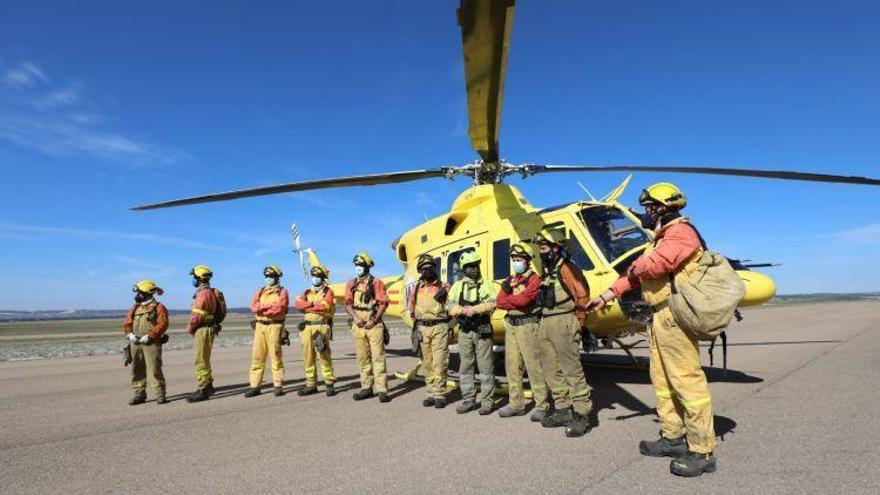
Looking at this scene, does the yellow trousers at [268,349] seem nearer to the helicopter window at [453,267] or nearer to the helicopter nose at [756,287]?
the helicopter window at [453,267]

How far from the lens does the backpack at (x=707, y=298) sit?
11.6 feet

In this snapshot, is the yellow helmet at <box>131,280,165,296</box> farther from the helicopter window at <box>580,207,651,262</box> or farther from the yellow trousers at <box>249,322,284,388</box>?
the helicopter window at <box>580,207,651,262</box>

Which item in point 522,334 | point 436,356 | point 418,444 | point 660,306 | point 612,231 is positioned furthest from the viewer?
point 612,231

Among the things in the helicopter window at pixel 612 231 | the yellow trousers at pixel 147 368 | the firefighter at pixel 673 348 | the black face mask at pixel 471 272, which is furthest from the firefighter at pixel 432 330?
the yellow trousers at pixel 147 368

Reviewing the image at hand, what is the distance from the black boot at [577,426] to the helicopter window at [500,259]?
282 centimetres

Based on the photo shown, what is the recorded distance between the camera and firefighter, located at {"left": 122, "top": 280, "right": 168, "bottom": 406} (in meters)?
7.30

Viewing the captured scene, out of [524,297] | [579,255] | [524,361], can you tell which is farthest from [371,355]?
[579,255]

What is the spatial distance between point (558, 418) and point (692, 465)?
1.66 metres

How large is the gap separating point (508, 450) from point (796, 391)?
15.4ft

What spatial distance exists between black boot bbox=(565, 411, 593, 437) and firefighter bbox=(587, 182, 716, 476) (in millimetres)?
662

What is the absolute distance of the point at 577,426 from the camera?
473cm

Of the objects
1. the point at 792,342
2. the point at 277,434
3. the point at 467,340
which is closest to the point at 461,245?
the point at 467,340

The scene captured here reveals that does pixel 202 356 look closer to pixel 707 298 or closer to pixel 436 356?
pixel 436 356

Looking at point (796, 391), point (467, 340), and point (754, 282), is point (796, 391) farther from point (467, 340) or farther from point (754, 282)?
point (467, 340)
